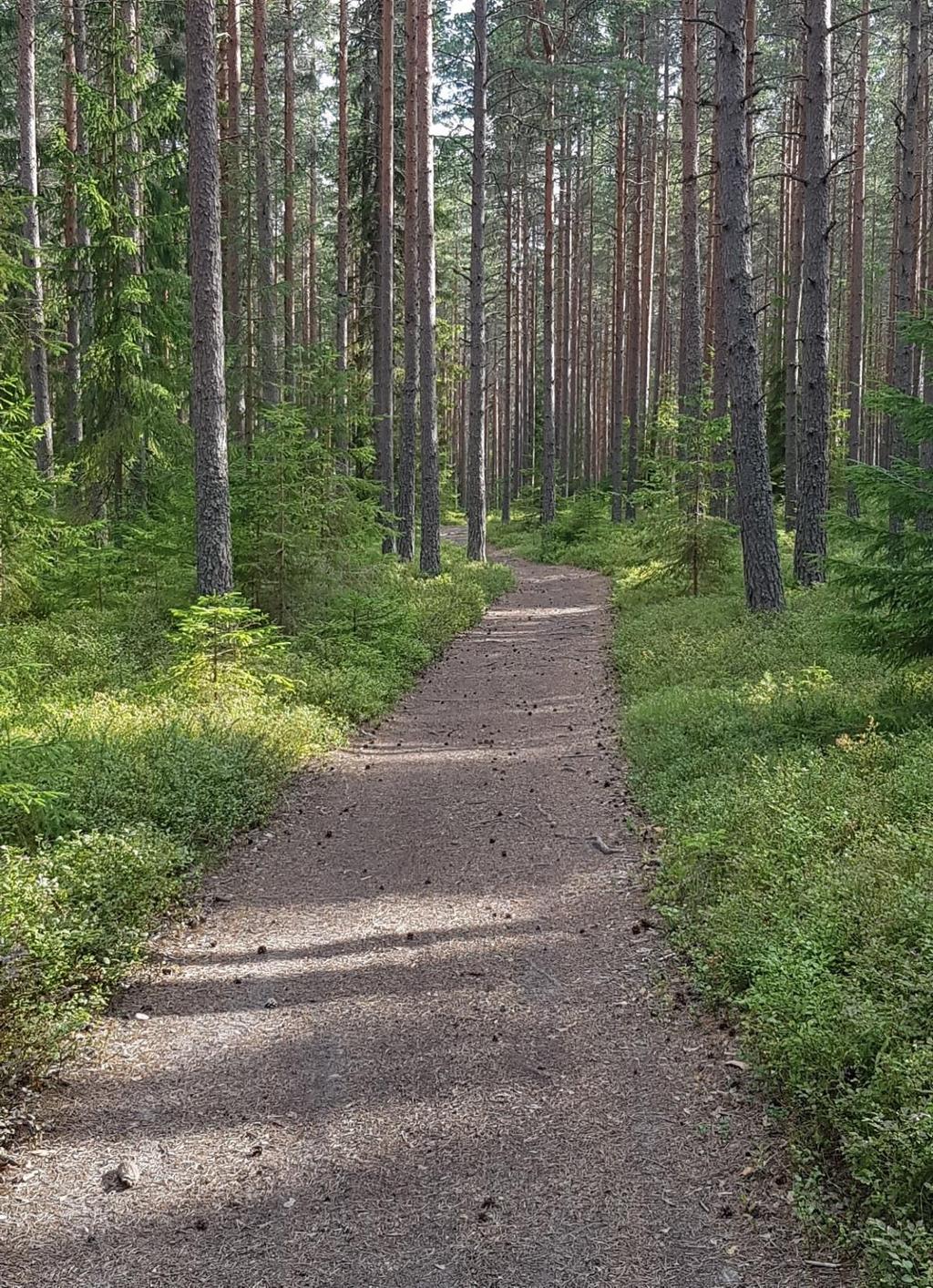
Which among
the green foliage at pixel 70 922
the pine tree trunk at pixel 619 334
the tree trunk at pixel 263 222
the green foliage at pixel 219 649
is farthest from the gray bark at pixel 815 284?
the pine tree trunk at pixel 619 334

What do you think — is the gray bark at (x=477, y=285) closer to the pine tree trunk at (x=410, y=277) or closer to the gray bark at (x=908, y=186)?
the pine tree trunk at (x=410, y=277)

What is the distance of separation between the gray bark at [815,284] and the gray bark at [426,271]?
314 inches

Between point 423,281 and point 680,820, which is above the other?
point 423,281

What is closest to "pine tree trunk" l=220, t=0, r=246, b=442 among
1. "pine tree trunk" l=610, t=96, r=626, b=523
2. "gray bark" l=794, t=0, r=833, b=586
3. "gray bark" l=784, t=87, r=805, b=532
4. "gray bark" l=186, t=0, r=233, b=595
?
"gray bark" l=186, t=0, r=233, b=595

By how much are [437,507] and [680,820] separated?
1421cm

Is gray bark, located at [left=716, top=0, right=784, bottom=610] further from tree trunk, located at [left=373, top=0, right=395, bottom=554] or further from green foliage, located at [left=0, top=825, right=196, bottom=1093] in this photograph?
green foliage, located at [left=0, top=825, right=196, bottom=1093]

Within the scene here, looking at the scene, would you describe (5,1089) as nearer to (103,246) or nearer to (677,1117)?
(677,1117)

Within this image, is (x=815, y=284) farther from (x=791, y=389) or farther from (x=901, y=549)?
(x=791, y=389)

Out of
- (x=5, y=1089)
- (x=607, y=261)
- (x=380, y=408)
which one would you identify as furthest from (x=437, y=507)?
(x=607, y=261)

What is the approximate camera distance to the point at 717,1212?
3.42 meters

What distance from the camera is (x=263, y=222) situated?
18.7 meters

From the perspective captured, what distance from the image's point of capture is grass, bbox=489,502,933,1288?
10.9ft

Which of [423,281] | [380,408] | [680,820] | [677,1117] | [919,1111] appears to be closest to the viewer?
[919,1111]

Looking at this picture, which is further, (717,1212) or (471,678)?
(471,678)
